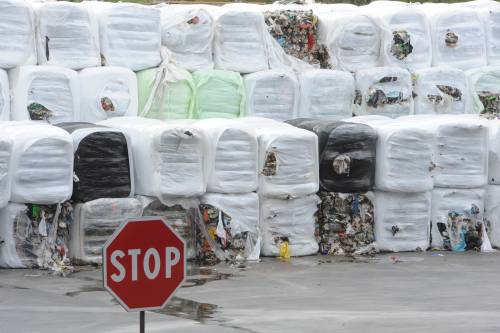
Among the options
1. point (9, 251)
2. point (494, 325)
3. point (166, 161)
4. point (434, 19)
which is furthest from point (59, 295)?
point (434, 19)


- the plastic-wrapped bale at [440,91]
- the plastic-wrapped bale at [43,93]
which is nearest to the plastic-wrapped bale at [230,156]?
the plastic-wrapped bale at [43,93]

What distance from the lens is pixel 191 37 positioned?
1383 cm

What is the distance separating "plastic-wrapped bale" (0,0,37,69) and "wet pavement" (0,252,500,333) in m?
2.77

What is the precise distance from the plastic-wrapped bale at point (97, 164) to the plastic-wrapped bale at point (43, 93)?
51.8 inches

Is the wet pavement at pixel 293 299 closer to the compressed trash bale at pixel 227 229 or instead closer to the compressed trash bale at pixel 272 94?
the compressed trash bale at pixel 227 229

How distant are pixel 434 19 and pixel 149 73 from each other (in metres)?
3.85

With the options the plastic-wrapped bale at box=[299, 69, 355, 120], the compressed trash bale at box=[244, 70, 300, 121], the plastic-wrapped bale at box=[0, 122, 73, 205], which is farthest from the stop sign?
the plastic-wrapped bale at box=[299, 69, 355, 120]

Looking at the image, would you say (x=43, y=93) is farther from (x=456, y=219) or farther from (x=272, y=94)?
(x=456, y=219)

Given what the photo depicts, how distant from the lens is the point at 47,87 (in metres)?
12.8

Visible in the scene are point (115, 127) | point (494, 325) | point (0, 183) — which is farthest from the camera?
point (115, 127)

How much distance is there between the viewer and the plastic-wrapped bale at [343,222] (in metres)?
12.6

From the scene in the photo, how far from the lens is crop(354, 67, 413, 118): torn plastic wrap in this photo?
46.9ft

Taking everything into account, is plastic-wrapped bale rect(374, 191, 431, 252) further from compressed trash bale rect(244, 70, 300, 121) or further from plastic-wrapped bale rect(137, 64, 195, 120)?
plastic-wrapped bale rect(137, 64, 195, 120)

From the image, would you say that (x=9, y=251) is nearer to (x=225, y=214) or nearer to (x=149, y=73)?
(x=225, y=214)
